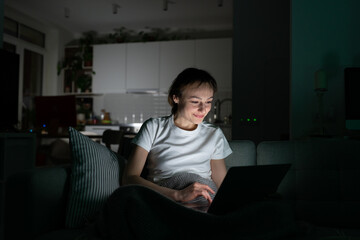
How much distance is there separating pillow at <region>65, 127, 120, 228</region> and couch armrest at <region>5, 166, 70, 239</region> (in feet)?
0.28

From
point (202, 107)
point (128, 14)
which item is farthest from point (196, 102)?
point (128, 14)

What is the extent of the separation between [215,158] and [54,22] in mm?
5900

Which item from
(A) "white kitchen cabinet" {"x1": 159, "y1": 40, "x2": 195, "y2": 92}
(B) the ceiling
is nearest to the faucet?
(A) "white kitchen cabinet" {"x1": 159, "y1": 40, "x2": 195, "y2": 92}

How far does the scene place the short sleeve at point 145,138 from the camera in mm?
1437

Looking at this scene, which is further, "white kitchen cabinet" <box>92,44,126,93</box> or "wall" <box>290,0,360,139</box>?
"white kitchen cabinet" <box>92,44,126,93</box>

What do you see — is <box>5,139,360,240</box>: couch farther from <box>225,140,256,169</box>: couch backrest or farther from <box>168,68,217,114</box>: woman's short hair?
<box>168,68,217,114</box>: woman's short hair

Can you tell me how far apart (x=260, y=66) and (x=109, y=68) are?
3808 millimetres

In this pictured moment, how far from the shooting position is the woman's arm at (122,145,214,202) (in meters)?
1.18

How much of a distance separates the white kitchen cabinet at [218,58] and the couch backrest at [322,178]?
4368 mm

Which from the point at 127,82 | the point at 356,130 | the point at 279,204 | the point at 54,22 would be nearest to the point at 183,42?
the point at 127,82

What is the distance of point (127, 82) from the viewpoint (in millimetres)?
6461

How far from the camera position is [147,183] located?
1307 millimetres

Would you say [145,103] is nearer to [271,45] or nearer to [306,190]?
[271,45]

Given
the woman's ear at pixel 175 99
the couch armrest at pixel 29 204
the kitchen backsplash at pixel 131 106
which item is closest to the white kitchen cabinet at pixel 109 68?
the kitchen backsplash at pixel 131 106
